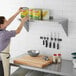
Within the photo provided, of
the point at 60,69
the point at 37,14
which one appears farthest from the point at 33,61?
the point at 37,14

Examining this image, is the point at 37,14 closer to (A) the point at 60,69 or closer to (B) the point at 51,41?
(B) the point at 51,41

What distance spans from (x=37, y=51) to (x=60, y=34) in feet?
1.10

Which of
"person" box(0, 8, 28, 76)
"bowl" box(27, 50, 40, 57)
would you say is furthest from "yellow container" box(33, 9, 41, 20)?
"bowl" box(27, 50, 40, 57)

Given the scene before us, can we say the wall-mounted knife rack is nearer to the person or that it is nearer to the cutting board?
the cutting board

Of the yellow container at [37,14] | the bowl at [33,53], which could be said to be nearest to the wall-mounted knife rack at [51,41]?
the bowl at [33,53]

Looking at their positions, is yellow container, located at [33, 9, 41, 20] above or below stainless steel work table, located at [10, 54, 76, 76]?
above

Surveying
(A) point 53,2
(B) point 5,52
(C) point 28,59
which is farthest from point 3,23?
(A) point 53,2

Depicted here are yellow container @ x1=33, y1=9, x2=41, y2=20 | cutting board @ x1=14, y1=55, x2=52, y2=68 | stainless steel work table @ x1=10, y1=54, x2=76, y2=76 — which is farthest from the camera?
yellow container @ x1=33, y1=9, x2=41, y2=20

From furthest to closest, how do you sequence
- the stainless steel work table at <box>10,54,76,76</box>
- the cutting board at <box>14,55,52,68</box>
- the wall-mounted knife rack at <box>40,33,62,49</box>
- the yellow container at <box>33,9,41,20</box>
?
the wall-mounted knife rack at <box>40,33,62,49</box>, the yellow container at <box>33,9,41,20</box>, the cutting board at <box>14,55,52,68</box>, the stainless steel work table at <box>10,54,76,76</box>

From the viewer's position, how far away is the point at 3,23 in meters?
2.16

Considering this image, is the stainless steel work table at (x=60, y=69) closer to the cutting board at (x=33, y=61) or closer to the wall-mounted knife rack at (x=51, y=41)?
the cutting board at (x=33, y=61)

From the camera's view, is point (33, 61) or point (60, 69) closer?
point (60, 69)

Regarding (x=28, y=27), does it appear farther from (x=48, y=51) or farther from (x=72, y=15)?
(x=72, y=15)

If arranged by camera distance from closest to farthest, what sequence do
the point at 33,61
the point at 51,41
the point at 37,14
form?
the point at 33,61 < the point at 37,14 < the point at 51,41
